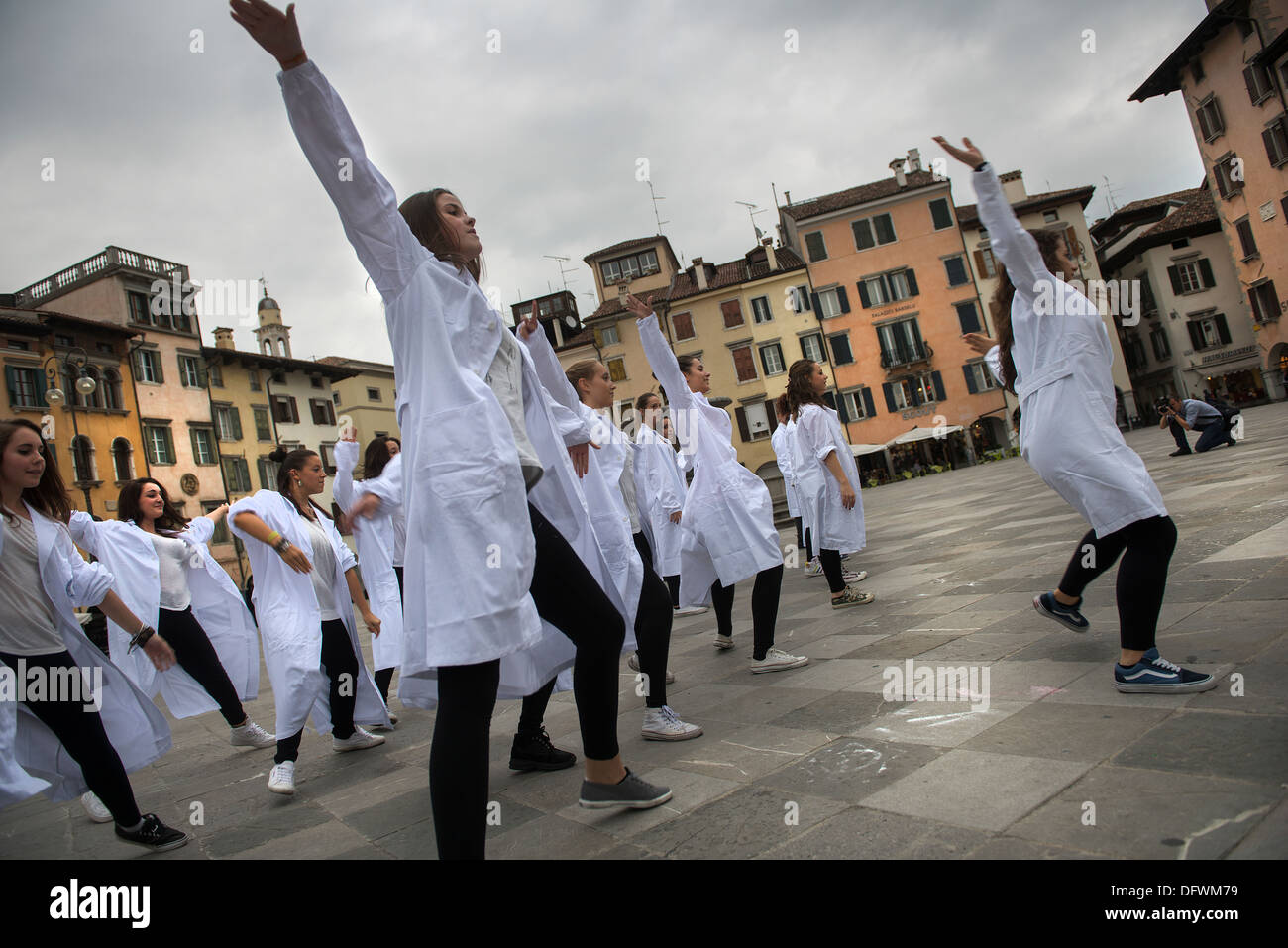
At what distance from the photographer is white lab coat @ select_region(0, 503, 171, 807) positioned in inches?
131

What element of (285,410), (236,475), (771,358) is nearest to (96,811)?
(236,475)

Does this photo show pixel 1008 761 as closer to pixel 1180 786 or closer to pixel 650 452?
pixel 1180 786

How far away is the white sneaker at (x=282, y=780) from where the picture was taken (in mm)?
4082

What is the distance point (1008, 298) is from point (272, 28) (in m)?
3.14

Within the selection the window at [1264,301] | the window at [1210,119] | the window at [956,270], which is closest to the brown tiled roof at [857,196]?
the window at [956,270]

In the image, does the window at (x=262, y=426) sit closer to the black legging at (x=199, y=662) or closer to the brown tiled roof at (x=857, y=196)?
the brown tiled roof at (x=857, y=196)

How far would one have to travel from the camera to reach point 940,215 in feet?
155

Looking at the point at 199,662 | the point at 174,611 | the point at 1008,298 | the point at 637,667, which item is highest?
the point at 1008,298

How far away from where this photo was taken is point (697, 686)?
4.94m

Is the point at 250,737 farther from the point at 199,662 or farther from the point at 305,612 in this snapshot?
the point at 305,612

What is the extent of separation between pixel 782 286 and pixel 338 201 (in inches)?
1910

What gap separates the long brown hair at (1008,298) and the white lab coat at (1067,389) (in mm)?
148
